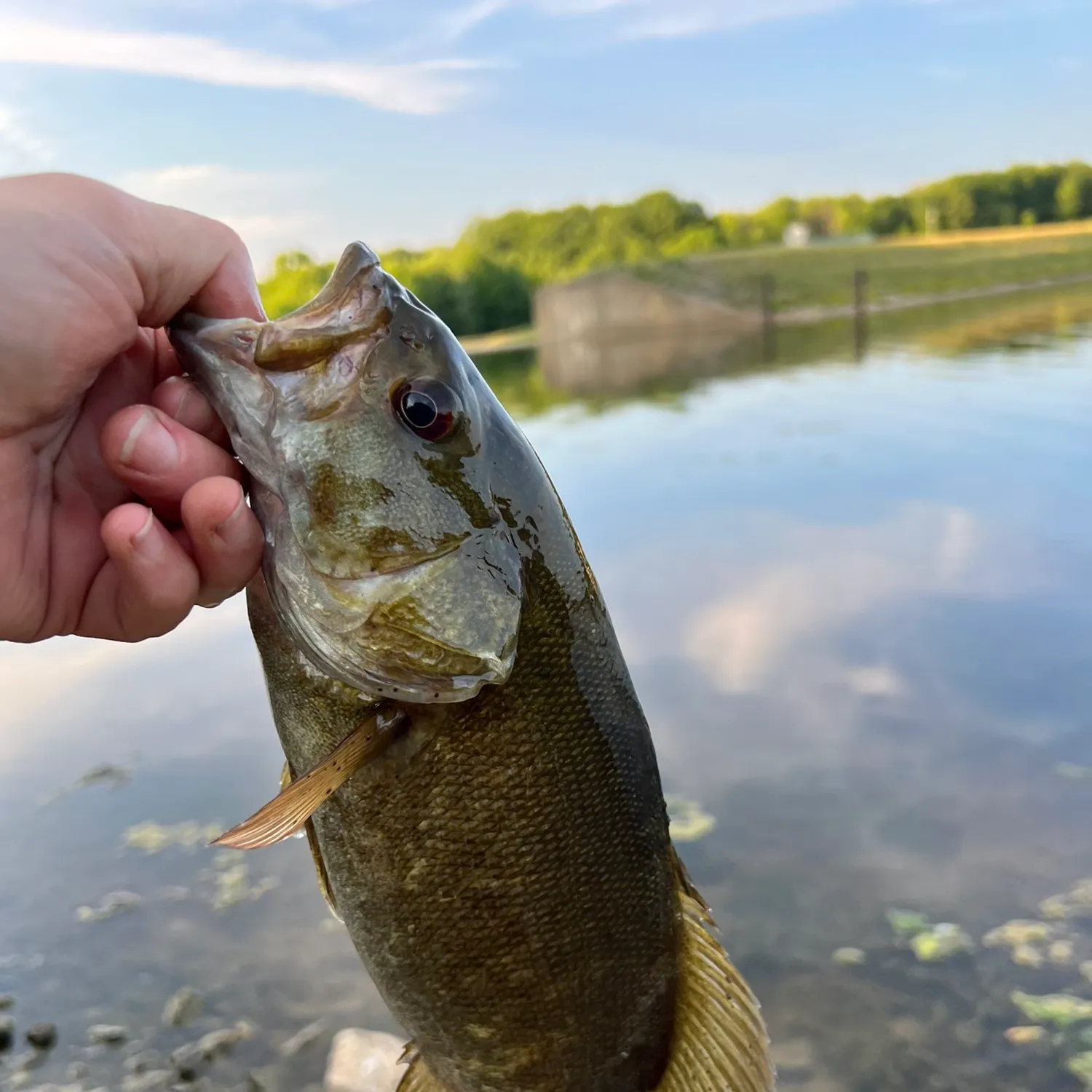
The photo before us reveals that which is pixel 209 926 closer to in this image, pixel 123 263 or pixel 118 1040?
pixel 118 1040

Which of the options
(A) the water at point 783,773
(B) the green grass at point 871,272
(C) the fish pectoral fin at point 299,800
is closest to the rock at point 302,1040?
(A) the water at point 783,773

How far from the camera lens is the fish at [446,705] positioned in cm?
158

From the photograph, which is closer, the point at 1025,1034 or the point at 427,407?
the point at 427,407

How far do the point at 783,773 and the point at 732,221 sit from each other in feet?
262

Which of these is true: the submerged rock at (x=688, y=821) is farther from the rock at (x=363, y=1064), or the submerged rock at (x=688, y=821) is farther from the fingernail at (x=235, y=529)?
the fingernail at (x=235, y=529)

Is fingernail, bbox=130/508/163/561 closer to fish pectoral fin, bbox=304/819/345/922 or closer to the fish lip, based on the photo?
the fish lip

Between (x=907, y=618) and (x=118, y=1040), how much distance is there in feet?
19.7

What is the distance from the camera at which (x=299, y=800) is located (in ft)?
5.01

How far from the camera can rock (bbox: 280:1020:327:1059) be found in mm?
4004

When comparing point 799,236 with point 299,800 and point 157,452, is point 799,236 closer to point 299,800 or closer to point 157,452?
point 157,452

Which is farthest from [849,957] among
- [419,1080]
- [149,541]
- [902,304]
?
[902,304]

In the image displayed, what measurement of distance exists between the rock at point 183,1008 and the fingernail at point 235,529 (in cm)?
348

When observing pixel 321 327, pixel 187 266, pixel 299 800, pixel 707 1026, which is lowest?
pixel 707 1026

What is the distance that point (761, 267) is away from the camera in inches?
1615
